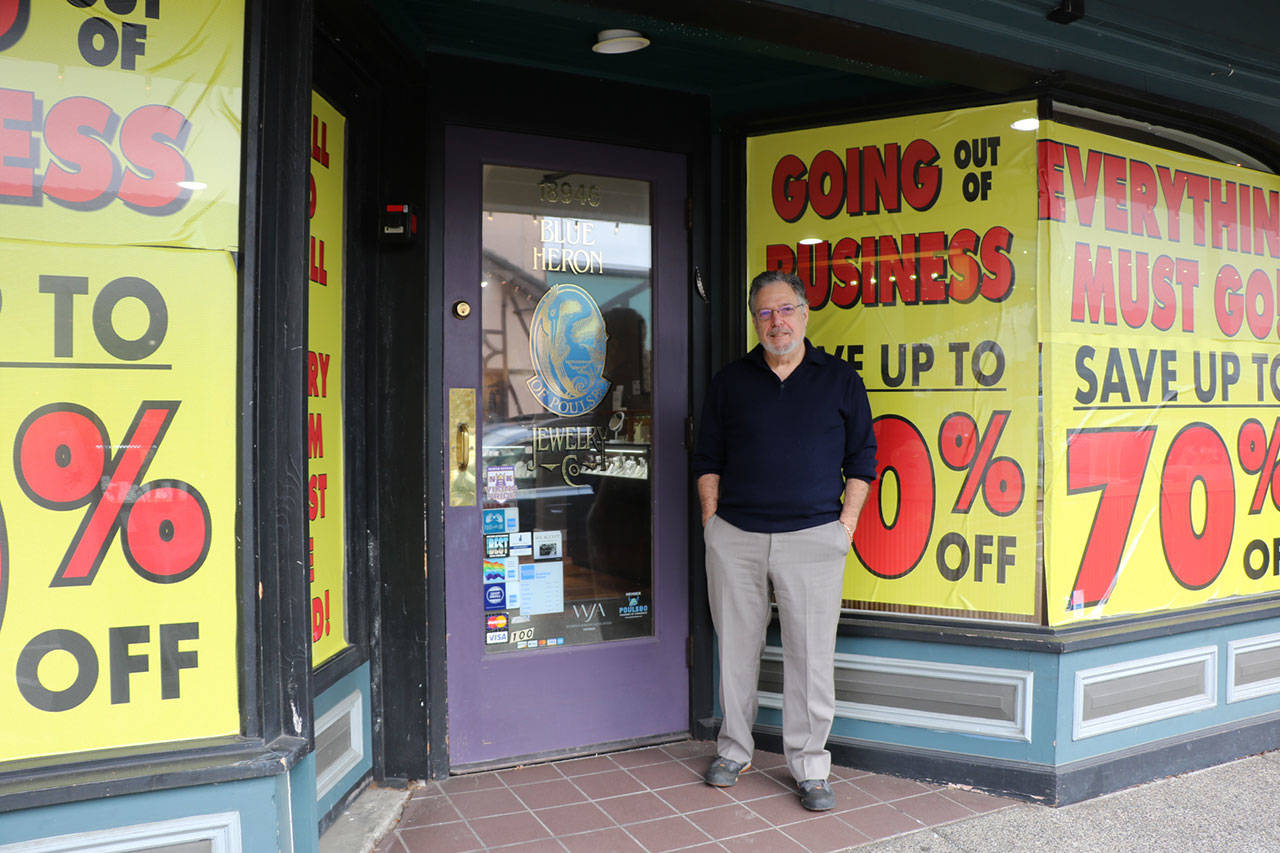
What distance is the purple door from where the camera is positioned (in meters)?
3.40

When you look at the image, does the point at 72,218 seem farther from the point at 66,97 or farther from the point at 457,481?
the point at 457,481

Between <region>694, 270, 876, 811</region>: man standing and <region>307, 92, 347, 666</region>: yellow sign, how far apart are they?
1332 mm

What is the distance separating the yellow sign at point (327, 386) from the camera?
9.41 feet

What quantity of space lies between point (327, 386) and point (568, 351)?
98 cm

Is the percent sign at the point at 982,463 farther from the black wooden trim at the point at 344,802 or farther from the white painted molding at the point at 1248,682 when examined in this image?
the black wooden trim at the point at 344,802

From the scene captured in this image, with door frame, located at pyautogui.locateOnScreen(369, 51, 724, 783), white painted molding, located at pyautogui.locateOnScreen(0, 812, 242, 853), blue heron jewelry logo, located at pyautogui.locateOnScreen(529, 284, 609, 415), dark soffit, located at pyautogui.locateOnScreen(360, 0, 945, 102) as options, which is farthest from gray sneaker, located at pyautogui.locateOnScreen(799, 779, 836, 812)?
dark soffit, located at pyautogui.locateOnScreen(360, 0, 945, 102)

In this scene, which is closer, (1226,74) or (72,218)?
(72,218)

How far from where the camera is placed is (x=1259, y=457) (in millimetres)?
3807

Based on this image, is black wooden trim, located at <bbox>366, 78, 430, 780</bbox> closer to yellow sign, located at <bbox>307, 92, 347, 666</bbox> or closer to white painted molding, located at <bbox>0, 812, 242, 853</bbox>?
yellow sign, located at <bbox>307, 92, 347, 666</bbox>

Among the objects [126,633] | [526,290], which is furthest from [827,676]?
[126,633]

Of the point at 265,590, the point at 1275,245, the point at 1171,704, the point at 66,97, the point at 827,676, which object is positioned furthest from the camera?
the point at 1275,245

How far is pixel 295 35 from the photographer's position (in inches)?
86.2

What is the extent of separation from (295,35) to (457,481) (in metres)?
1.67

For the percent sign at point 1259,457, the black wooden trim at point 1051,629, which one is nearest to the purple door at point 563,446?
the black wooden trim at point 1051,629
